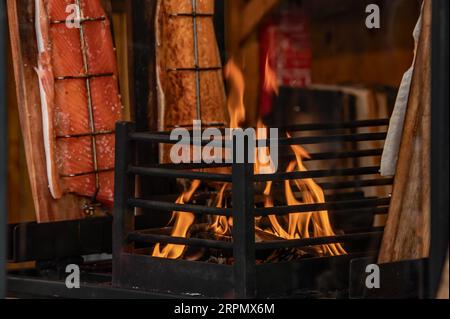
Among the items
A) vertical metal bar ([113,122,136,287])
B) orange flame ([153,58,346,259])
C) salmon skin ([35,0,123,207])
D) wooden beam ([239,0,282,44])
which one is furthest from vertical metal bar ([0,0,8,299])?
wooden beam ([239,0,282,44])

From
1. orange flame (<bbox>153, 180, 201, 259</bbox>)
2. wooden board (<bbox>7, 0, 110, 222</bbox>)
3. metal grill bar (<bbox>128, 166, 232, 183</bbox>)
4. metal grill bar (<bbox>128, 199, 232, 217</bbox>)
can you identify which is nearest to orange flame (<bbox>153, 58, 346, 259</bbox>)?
orange flame (<bbox>153, 180, 201, 259</bbox>)

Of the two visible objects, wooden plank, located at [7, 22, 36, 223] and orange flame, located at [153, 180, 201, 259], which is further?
wooden plank, located at [7, 22, 36, 223]

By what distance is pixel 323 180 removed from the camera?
5.76 meters

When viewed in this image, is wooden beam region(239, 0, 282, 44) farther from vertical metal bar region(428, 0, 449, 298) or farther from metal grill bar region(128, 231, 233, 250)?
vertical metal bar region(428, 0, 449, 298)

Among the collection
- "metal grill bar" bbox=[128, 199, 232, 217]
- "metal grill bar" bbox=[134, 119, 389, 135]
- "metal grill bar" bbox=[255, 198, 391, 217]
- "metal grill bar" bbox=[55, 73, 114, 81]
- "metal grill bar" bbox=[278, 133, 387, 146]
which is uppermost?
"metal grill bar" bbox=[55, 73, 114, 81]

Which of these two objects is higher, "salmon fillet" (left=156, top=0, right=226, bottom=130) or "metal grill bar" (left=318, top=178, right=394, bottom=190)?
"salmon fillet" (left=156, top=0, right=226, bottom=130)

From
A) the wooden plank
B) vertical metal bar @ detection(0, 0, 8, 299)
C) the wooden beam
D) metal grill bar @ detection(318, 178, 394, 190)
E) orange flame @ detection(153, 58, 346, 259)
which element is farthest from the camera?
the wooden beam

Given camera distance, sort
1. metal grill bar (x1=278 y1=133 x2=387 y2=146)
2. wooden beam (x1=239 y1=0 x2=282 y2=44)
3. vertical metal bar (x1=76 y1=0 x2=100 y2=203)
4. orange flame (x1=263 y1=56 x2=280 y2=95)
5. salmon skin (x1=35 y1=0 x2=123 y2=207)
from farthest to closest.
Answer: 1. orange flame (x1=263 y1=56 x2=280 y2=95)
2. wooden beam (x1=239 y1=0 x2=282 y2=44)
3. vertical metal bar (x1=76 y1=0 x2=100 y2=203)
4. salmon skin (x1=35 y1=0 x2=123 y2=207)
5. metal grill bar (x1=278 y1=133 x2=387 y2=146)

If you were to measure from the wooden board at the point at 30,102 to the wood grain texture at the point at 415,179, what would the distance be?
142cm

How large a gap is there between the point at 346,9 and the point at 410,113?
174 centimetres

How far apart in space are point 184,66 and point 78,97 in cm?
45

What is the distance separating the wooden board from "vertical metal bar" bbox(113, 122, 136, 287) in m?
0.46

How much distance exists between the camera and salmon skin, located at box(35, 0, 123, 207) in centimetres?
516

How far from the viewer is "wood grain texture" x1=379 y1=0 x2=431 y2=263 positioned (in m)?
4.18
